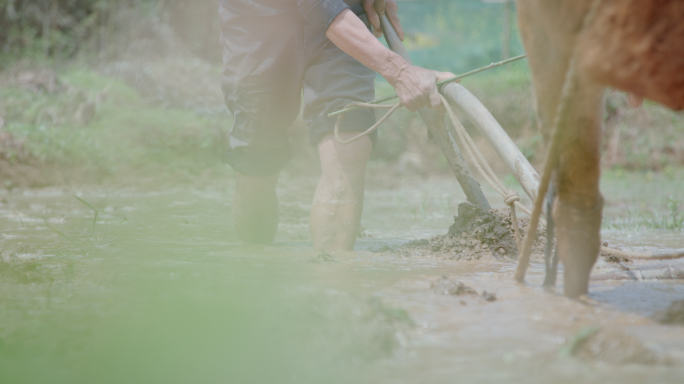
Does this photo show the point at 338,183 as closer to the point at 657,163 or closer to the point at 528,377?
the point at 528,377

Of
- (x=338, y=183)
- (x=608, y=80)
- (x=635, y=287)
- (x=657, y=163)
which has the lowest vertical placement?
(x=635, y=287)

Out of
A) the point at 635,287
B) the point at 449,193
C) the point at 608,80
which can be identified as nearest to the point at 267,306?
the point at 608,80

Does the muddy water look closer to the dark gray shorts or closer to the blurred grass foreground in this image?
the dark gray shorts

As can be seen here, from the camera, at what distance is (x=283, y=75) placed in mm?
2885

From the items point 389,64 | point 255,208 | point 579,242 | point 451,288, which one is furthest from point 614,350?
point 255,208

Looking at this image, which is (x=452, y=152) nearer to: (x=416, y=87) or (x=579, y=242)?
(x=416, y=87)

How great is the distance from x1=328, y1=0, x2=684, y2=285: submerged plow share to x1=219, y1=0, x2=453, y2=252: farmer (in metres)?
0.09

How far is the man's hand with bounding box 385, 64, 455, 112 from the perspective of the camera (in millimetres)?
2379

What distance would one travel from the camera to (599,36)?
4.50ft

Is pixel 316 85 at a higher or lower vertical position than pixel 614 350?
higher

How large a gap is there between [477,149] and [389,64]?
1.71 feet

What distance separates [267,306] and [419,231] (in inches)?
84.3

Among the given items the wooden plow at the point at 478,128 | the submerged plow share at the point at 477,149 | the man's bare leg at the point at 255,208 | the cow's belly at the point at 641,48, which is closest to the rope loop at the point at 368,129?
the submerged plow share at the point at 477,149

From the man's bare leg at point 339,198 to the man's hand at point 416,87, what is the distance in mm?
368
